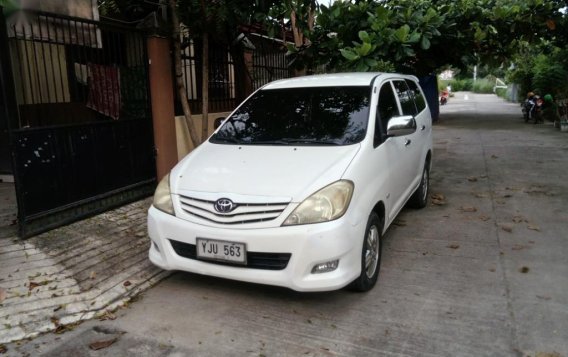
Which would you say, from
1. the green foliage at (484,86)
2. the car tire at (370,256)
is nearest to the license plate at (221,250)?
the car tire at (370,256)

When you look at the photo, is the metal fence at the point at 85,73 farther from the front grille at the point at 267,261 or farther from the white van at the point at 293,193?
the front grille at the point at 267,261

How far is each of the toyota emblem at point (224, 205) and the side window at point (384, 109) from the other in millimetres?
1420

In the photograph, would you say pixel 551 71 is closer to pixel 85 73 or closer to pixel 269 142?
pixel 269 142

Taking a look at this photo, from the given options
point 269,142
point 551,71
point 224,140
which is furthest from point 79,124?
point 551,71

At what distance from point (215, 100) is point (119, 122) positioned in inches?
115

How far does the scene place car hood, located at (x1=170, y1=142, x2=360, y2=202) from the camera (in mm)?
3334

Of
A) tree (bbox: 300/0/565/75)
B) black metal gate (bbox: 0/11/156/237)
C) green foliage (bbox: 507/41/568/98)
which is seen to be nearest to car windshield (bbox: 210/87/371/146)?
black metal gate (bbox: 0/11/156/237)

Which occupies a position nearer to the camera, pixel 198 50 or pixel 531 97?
pixel 198 50

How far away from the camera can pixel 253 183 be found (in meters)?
3.42

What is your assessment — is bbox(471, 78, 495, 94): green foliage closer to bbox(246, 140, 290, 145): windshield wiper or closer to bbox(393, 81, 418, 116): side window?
bbox(393, 81, 418, 116): side window

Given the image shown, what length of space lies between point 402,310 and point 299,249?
940 mm

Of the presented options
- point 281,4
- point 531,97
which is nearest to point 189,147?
point 281,4

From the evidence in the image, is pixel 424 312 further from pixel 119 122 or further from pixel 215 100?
pixel 215 100

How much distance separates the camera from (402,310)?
3.44 metres
